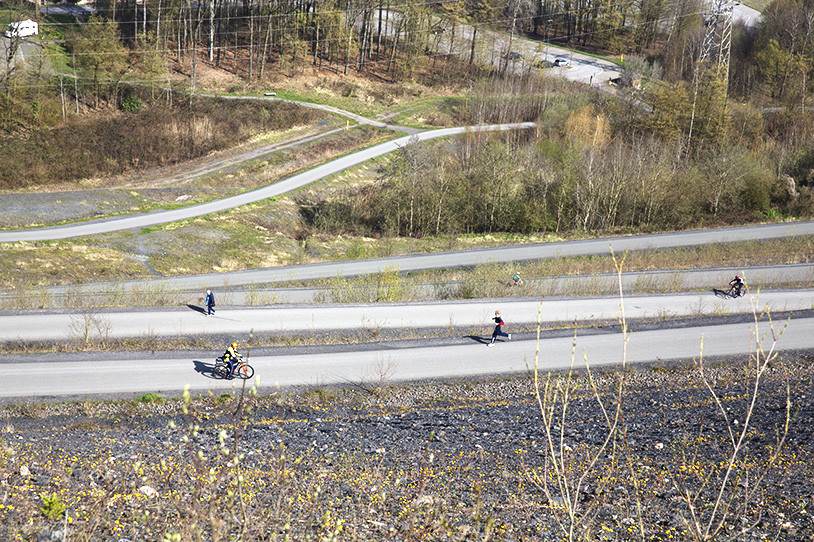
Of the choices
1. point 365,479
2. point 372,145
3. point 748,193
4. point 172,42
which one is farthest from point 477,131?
point 365,479

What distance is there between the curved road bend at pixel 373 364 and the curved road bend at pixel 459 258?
8.59m

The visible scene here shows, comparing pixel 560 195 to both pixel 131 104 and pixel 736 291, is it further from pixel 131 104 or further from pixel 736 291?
pixel 131 104

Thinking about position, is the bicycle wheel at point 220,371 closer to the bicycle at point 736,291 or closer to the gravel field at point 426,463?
the gravel field at point 426,463

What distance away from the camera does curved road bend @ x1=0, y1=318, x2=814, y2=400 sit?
60.2 feet

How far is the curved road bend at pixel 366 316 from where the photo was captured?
22.2 meters

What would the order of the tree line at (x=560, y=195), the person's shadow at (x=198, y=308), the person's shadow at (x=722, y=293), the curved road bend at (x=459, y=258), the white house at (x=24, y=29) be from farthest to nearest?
the white house at (x=24, y=29) → the tree line at (x=560, y=195) → the curved road bend at (x=459, y=258) → the person's shadow at (x=722, y=293) → the person's shadow at (x=198, y=308)

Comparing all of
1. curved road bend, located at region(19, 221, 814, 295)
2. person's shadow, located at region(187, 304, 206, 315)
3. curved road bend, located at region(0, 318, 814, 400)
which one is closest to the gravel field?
curved road bend, located at region(0, 318, 814, 400)

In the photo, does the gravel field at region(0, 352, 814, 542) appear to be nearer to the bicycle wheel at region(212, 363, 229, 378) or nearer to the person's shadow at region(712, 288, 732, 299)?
the bicycle wheel at region(212, 363, 229, 378)

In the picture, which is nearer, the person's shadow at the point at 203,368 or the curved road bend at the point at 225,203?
the person's shadow at the point at 203,368

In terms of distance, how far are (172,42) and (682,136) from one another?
61.7 meters

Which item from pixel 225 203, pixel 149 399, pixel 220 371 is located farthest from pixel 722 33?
pixel 149 399

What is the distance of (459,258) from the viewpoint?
122 ft

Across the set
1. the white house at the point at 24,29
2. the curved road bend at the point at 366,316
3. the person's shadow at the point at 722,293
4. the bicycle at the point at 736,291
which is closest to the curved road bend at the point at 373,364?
the curved road bend at the point at 366,316

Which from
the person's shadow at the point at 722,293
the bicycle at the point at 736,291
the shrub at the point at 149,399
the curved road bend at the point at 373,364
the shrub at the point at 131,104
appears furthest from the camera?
the shrub at the point at 131,104
